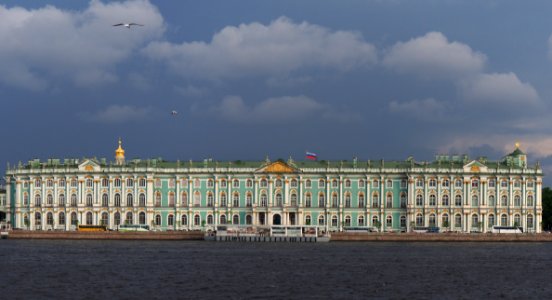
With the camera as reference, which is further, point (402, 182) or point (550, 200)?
point (550, 200)

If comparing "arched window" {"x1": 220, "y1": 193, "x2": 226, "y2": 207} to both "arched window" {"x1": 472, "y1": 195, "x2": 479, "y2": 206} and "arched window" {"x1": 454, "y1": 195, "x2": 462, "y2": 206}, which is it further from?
"arched window" {"x1": 472, "y1": 195, "x2": 479, "y2": 206}

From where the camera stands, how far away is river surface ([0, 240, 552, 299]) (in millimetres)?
58812

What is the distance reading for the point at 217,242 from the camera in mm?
113062

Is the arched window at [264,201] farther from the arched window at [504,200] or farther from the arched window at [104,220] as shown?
the arched window at [504,200]

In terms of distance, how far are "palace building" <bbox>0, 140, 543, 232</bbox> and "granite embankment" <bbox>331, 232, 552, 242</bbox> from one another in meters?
7.40

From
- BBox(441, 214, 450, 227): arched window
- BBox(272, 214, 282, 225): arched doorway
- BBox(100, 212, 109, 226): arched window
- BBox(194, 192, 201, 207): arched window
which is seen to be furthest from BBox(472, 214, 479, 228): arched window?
BBox(100, 212, 109, 226): arched window

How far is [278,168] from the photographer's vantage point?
415 feet

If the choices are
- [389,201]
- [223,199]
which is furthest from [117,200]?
[389,201]

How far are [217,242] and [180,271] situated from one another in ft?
140

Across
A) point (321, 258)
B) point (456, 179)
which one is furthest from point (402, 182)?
point (321, 258)

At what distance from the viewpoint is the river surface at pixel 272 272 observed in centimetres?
5881

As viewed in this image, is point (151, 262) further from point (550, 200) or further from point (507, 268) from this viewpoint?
point (550, 200)

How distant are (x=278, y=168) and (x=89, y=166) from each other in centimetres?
2106

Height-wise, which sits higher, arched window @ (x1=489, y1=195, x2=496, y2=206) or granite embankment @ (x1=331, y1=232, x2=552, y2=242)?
arched window @ (x1=489, y1=195, x2=496, y2=206)
